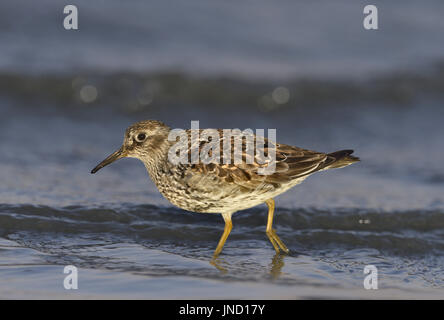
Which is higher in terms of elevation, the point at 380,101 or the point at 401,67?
the point at 401,67

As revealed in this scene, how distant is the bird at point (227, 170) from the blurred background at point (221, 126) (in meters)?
0.68

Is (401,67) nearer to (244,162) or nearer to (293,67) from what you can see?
(293,67)

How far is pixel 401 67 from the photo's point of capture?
48.1ft

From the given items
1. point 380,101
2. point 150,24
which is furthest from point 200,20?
point 380,101

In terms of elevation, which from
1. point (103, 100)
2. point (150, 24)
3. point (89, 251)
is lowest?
point (89, 251)

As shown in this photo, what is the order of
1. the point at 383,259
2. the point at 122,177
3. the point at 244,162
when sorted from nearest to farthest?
the point at 244,162
the point at 383,259
the point at 122,177

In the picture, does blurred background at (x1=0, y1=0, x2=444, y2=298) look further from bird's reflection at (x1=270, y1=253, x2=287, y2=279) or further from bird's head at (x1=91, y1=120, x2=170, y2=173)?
bird's head at (x1=91, y1=120, x2=170, y2=173)

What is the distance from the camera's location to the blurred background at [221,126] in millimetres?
7129

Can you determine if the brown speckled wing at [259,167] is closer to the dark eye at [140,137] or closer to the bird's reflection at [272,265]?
the dark eye at [140,137]

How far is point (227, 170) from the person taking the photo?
23.5ft

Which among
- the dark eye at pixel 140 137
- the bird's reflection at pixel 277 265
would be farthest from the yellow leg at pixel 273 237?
the dark eye at pixel 140 137

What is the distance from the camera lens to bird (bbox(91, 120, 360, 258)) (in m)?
7.16

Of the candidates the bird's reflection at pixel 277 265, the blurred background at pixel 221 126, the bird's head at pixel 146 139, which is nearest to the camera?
the bird's reflection at pixel 277 265
